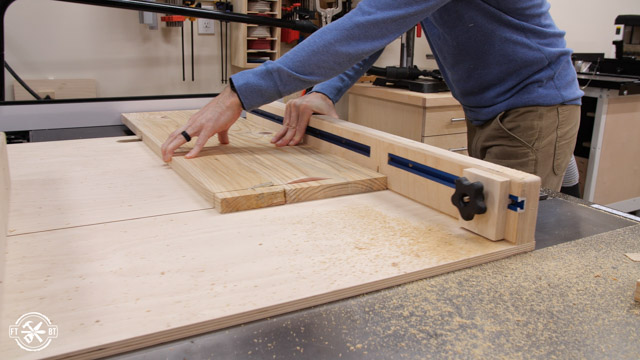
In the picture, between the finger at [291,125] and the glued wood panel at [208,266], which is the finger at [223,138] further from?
the glued wood panel at [208,266]

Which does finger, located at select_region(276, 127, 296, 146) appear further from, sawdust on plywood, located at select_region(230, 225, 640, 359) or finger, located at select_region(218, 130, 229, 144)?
sawdust on plywood, located at select_region(230, 225, 640, 359)

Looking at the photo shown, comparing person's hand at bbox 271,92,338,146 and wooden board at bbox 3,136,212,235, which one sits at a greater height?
person's hand at bbox 271,92,338,146

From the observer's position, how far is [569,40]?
3.84 m

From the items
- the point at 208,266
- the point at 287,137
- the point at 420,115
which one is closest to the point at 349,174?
the point at 287,137

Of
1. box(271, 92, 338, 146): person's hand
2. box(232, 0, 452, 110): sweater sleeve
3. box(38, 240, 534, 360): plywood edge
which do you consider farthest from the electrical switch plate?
box(38, 240, 534, 360): plywood edge

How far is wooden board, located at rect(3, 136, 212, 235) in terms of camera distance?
0.86 meters

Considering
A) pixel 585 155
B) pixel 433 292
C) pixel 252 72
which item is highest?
pixel 252 72

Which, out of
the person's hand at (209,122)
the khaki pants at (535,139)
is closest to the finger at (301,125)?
the person's hand at (209,122)

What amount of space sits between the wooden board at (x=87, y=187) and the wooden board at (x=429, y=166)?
367 millimetres

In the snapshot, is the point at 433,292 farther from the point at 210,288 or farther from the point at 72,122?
the point at 72,122

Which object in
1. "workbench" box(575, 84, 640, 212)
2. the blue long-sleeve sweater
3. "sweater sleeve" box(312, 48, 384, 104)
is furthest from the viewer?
"workbench" box(575, 84, 640, 212)

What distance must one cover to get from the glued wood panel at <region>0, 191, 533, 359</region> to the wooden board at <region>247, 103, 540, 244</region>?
29 mm

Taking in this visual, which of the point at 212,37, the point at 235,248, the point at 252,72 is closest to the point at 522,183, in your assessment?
the point at 235,248

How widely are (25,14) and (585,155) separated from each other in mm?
3119
